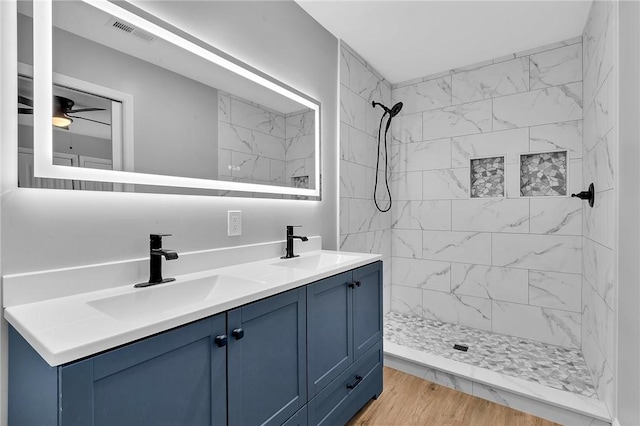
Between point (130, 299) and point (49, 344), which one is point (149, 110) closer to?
point (130, 299)

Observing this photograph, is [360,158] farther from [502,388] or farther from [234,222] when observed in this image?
[502,388]

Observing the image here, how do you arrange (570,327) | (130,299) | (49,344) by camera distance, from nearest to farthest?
(49,344) → (130,299) → (570,327)

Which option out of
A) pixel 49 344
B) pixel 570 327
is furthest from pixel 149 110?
pixel 570 327

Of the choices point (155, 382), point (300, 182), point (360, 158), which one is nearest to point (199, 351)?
point (155, 382)

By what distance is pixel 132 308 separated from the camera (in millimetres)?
1128

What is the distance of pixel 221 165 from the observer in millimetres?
1613

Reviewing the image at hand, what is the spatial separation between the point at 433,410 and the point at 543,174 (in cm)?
199

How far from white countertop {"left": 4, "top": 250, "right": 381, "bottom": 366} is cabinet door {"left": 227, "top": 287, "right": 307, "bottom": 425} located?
56 millimetres

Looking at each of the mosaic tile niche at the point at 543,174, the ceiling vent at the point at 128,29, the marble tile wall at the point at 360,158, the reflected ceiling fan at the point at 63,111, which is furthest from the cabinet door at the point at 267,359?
the mosaic tile niche at the point at 543,174

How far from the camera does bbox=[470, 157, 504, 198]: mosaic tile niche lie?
282 cm

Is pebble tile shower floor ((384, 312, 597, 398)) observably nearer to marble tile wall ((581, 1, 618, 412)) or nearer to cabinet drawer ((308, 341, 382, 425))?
marble tile wall ((581, 1, 618, 412))

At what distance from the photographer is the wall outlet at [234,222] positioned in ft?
5.32

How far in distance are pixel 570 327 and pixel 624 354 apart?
1.22 m

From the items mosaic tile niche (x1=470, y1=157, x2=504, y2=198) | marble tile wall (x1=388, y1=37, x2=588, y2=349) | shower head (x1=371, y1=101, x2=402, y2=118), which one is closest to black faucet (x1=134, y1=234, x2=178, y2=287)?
marble tile wall (x1=388, y1=37, x2=588, y2=349)
